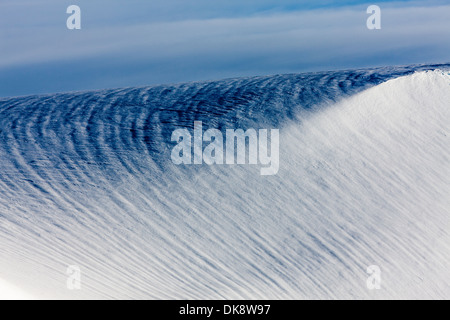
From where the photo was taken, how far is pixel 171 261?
651cm

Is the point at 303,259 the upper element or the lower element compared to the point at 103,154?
lower

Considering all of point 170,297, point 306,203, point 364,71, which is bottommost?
point 170,297

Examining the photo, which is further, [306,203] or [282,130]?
[282,130]

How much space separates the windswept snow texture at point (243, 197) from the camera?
6289 mm

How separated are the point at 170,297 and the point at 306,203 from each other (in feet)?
7.92

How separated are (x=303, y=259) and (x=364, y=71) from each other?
15.3 feet

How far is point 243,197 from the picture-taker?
7398 millimetres

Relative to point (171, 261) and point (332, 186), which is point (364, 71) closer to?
point (332, 186)

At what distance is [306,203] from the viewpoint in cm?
733

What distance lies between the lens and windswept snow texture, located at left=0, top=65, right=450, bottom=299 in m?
6.29

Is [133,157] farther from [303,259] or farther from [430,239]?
[430,239]
